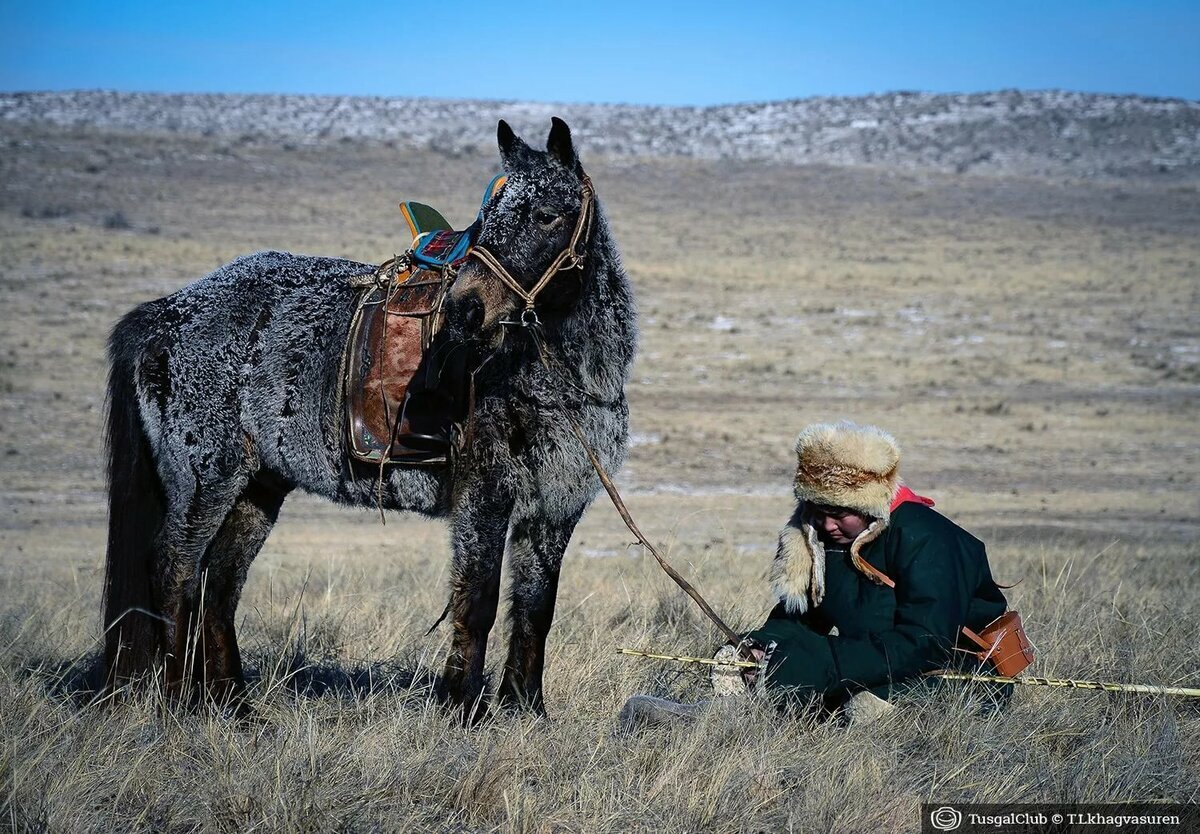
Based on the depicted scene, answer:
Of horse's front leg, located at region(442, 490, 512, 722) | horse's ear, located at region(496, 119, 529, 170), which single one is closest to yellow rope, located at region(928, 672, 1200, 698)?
horse's front leg, located at region(442, 490, 512, 722)

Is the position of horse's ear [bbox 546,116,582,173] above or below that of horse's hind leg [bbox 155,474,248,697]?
above

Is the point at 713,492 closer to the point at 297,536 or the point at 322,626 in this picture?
the point at 297,536

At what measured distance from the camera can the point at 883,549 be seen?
4.46 meters

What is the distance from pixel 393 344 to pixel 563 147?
118 centimetres

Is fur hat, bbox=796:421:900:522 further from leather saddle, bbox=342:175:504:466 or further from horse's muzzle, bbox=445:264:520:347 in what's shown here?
leather saddle, bbox=342:175:504:466

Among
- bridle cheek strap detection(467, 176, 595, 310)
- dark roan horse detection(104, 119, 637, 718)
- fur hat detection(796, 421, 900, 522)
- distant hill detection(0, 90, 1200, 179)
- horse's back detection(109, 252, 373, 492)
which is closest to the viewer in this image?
fur hat detection(796, 421, 900, 522)

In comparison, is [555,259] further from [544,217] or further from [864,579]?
[864,579]

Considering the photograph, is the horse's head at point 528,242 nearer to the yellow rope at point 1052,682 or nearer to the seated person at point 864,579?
the seated person at point 864,579

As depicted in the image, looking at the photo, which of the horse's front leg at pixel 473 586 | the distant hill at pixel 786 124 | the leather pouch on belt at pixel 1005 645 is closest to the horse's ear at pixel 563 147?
the horse's front leg at pixel 473 586

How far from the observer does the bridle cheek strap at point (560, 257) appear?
4.43 metres

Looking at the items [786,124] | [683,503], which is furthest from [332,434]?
[786,124]

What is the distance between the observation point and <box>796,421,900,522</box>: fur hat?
4.30 m

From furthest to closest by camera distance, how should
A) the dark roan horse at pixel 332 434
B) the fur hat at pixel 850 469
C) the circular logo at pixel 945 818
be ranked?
1. the dark roan horse at pixel 332 434
2. the fur hat at pixel 850 469
3. the circular logo at pixel 945 818

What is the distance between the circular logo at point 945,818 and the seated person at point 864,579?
1.94ft
